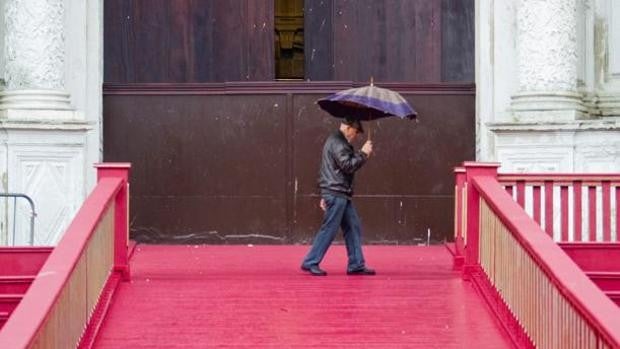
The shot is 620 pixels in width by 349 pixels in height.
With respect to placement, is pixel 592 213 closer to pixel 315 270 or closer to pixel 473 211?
pixel 473 211

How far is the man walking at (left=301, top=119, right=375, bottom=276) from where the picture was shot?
15.5m

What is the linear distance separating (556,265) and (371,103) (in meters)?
4.01

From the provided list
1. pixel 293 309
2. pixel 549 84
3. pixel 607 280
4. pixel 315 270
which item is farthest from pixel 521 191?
pixel 549 84

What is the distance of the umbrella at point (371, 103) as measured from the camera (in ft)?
49.8

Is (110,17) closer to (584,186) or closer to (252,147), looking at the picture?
(252,147)

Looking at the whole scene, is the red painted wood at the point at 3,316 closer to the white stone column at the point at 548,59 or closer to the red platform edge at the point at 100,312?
the red platform edge at the point at 100,312

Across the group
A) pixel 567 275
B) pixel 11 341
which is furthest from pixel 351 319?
pixel 11 341

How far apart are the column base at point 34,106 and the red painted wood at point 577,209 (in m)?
6.74

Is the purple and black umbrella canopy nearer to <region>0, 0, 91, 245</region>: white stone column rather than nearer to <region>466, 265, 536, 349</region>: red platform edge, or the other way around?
<region>466, 265, 536, 349</region>: red platform edge

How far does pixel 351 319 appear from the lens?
13461 millimetres

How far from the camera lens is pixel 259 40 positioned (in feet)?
66.8

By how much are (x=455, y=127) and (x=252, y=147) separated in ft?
9.03

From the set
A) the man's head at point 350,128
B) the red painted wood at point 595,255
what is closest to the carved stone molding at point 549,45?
the man's head at point 350,128

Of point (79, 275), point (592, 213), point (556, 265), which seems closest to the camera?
point (556, 265)
